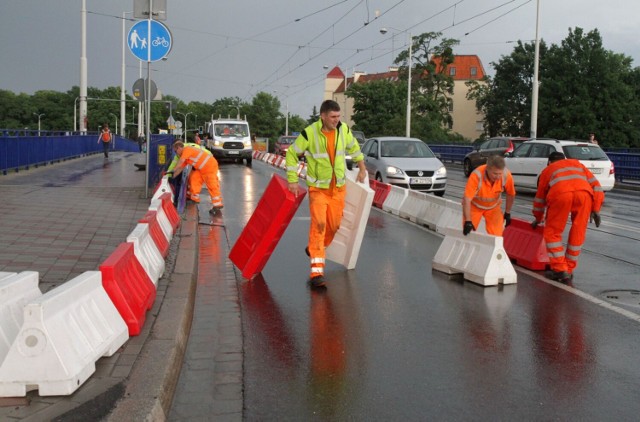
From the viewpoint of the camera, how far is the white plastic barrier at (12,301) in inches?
165

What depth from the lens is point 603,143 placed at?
2346 inches

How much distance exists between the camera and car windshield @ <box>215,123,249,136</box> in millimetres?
37781

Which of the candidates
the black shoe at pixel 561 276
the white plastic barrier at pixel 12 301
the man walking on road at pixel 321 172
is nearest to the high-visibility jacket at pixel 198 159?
the man walking on road at pixel 321 172

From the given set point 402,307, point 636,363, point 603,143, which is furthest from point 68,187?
point 603,143

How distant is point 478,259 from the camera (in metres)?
7.99

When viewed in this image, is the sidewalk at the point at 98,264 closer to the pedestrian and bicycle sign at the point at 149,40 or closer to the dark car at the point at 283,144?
the pedestrian and bicycle sign at the point at 149,40

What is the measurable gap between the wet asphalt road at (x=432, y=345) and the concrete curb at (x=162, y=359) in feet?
1.59

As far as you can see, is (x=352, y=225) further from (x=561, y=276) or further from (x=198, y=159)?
(x=198, y=159)

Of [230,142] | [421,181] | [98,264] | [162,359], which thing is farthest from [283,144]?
[162,359]

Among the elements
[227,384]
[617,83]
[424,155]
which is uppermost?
[617,83]

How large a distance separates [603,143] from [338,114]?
187ft

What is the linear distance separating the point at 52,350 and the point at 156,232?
3972mm

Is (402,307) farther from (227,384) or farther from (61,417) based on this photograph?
(61,417)

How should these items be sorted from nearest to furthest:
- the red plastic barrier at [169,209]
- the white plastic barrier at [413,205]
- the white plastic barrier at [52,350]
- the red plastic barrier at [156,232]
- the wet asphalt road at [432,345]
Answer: the white plastic barrier at [52,350] < the wet asphalt road at [432,345] < the red plastic barrier at [156,232] < the red plastic barrier at [169,209] < the white plastic barrier at [413,205]
